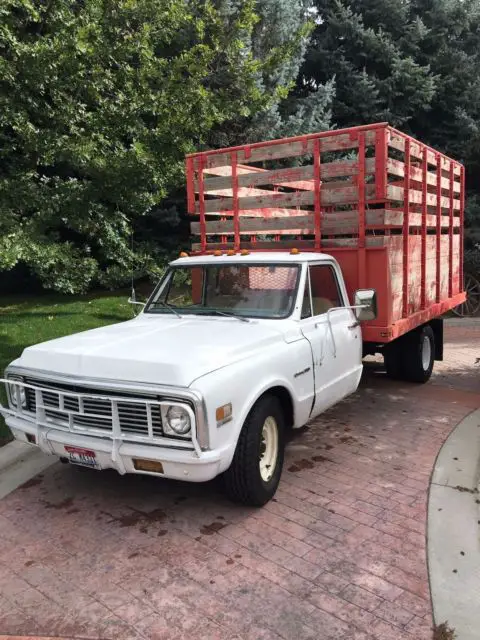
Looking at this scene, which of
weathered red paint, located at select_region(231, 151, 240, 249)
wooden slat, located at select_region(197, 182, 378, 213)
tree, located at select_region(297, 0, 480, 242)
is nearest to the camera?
wooden slat, located at select_region(197, 182, 378, 213)

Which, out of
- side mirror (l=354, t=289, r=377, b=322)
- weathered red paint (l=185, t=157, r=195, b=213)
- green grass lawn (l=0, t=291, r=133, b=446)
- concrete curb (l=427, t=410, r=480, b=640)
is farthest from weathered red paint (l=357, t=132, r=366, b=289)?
green grass lawn (l=0, t=291, r=133, b=446)

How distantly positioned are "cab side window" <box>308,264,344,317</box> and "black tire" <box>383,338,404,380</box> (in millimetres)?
2111

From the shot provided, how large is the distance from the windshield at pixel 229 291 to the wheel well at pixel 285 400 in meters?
0.68

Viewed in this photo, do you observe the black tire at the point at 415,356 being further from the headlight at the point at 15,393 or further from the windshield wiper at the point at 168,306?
the headlight at the point at 15,393

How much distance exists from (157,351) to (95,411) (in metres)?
0.56

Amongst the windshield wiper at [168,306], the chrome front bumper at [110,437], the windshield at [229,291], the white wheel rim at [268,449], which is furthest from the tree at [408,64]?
the chrome front bumper at [110,437]

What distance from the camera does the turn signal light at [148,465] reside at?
341cm

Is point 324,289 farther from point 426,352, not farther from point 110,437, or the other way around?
point 426,352

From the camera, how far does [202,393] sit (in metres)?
3.26

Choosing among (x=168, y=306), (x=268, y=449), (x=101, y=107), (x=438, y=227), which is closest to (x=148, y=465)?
(x=268, y=449)

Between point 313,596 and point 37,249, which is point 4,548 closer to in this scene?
point 313,596

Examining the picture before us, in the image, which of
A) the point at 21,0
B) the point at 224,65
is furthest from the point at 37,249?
the point at 224,65

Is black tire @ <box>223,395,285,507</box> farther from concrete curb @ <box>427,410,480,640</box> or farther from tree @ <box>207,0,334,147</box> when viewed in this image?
tree @ <box>207,0,334,147</box>

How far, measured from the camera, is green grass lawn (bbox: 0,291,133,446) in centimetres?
843
